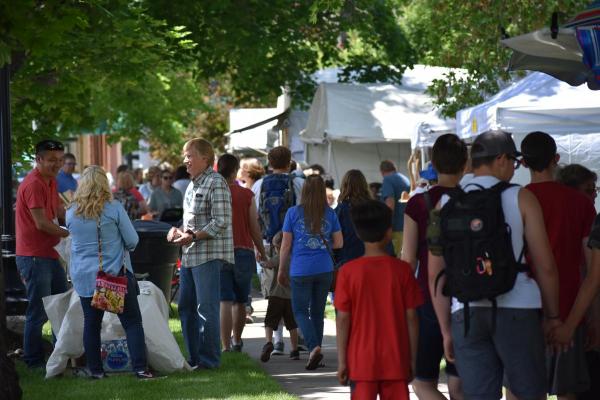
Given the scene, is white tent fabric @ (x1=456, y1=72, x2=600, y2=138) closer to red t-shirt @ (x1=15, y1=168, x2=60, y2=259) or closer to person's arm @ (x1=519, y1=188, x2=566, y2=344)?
red t-shirt @ (x1=15, y1=168, x2=60, y2=259)

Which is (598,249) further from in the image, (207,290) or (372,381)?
(207,290)

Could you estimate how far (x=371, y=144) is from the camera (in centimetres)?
2578

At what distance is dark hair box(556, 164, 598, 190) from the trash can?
6620 millimetres

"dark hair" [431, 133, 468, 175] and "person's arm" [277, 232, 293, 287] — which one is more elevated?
"dark hair" [431, 133, 468, 175]

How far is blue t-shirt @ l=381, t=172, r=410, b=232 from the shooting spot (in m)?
Answer: 19.4

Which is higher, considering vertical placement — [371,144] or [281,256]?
[371,144]

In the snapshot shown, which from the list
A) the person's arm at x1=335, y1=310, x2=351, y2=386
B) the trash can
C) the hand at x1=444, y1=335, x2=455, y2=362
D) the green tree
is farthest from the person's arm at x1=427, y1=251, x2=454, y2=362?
the green tree

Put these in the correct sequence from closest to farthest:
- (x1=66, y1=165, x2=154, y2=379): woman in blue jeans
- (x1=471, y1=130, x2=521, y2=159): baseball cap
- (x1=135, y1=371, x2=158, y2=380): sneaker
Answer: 1. (x1=471, y1=130, x2=521, y2=159): baseball cap
2. (x1=66, y1=165, x2=154, y2=379): woman in blue jeans
3. (x1=135, y1=371, x2=158, y2=380): sneaker

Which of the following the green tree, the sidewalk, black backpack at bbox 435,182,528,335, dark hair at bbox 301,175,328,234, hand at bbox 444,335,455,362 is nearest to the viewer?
Result: black backpack at bbox 435,182,528,335

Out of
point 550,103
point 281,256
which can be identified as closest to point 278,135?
point 550,103

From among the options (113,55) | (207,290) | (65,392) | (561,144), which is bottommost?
(65,392)

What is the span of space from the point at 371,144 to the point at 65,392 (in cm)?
1681

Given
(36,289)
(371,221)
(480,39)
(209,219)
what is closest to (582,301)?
(371,221)

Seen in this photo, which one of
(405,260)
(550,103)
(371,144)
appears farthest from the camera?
(371,144)
